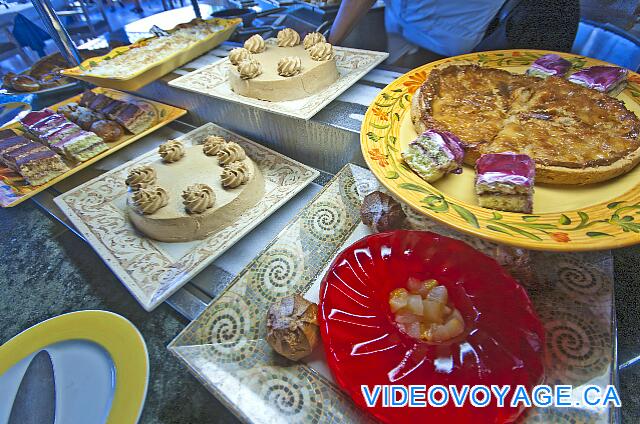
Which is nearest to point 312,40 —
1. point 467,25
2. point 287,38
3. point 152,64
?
point 287,38

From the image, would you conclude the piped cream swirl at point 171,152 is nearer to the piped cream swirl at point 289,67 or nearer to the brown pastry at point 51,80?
the piped cream swirl at point 289,67

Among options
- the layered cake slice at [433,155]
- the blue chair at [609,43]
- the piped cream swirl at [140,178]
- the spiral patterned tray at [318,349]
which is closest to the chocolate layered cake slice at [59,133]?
the piped cream swirl at [140,178]

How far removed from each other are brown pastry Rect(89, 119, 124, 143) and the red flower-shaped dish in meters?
2.24

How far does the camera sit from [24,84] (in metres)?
3.16

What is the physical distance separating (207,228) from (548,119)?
1.85 m

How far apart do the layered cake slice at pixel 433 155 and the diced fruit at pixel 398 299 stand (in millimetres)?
463

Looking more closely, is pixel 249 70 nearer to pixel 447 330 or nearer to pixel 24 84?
pixel 447 330

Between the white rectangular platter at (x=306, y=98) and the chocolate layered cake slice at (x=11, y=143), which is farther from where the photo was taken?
the chocolate layered cake slice at (x=11, y=143)

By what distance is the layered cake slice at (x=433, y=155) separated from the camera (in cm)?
135

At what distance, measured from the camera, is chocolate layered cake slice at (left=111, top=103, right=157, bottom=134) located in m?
2.64

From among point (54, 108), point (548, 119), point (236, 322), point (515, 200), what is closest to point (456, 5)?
point (548, 119)

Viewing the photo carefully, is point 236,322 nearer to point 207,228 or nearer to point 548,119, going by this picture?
point 207,228

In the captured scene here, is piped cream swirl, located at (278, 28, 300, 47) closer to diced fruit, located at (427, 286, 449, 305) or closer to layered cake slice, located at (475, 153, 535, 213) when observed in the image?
layered cake slice, located at (475, 153, 535, 213)

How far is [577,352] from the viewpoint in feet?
3.71
